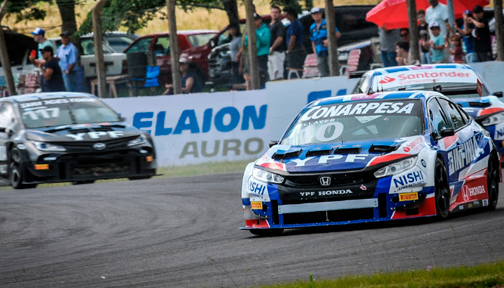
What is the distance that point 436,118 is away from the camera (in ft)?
29.5

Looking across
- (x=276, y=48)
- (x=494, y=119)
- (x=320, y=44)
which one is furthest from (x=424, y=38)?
(x=494, y=119)

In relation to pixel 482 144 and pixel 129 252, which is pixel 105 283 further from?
pixel 482 144

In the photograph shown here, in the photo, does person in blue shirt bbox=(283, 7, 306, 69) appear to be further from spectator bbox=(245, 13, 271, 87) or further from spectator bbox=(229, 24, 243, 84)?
spectator bbox=(229, 24, 243, 84)

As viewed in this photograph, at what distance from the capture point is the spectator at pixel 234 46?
20036mm

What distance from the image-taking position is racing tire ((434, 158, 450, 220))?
8062 mm

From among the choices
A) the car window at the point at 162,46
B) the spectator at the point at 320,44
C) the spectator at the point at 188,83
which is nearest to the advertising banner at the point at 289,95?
the spectator at the point at 320,44

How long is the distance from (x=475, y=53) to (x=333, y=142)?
419 inches

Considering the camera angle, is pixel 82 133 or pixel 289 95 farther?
pixel 289 95

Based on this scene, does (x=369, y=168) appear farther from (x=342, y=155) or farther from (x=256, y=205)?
(x=256, y=205)

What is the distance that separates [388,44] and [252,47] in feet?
12.3

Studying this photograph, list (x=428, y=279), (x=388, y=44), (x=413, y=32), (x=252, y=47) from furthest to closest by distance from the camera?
(x=388, y=44)
(x=252, y=47)
(x=413, y=32)
(x=428, y=279)

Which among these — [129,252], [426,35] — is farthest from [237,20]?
[129,252]

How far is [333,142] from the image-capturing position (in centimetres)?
858

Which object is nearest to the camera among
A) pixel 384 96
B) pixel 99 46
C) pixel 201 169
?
pixel 384 96
